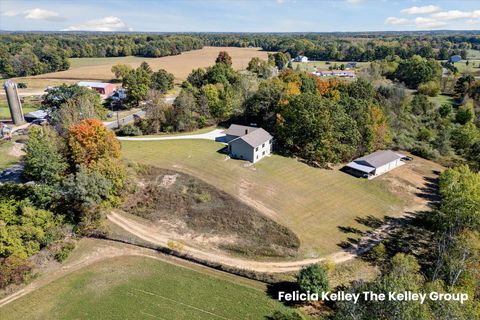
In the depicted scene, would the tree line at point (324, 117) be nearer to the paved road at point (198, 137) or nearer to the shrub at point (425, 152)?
the shrub at point (425, 152)

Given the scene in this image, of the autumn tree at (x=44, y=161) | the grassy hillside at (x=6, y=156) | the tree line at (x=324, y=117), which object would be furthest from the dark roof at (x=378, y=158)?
the grassy hillside at (x=6, y=156)

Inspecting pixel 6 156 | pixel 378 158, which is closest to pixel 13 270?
pixel 6 156

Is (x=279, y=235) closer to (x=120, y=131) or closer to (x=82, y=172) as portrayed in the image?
(x=82, y=172)

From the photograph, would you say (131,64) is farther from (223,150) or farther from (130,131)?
(223,150)

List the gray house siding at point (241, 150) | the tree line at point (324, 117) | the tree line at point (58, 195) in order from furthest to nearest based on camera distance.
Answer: the tree line at point (324, 117)
the gray house siding at point (241, 150)
the tree line at point (58, 195)

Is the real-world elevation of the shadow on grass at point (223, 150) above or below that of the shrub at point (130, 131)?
below
